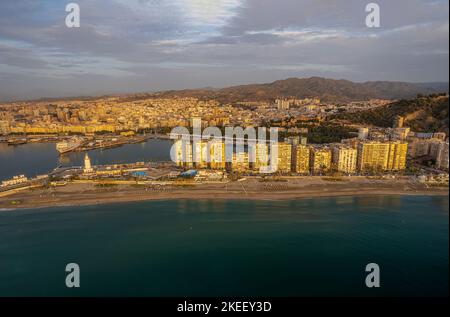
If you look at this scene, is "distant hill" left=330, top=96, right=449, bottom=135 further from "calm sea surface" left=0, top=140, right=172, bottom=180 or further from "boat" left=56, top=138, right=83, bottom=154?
"boat" left=56, top=138, right=83, bottom=154

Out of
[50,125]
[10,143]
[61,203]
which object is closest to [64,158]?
[10,143]

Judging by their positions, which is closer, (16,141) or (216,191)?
(216,191)

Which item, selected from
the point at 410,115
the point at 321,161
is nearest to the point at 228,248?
the point at 321,161

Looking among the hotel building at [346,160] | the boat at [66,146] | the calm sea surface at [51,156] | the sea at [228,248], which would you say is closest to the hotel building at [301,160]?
the hotel building at [346,160]

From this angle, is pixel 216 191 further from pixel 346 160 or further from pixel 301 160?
pixel 346 160

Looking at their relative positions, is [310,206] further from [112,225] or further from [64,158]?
[64,158]

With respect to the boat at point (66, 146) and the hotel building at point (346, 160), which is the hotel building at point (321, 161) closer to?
the hotel building at point (346, 160)
